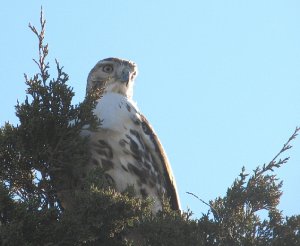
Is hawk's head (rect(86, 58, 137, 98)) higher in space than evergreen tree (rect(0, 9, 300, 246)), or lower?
higher

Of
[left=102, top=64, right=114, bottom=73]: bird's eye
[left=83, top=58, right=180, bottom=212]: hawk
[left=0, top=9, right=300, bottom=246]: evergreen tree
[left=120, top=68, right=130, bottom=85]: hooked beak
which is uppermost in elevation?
[left=102, top=64, right=114, bottom=73]: bird's eye

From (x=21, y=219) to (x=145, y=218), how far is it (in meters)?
0.73

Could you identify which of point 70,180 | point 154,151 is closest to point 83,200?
point 70,180

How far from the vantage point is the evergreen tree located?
4621 mm

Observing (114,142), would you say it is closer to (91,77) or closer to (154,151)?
(154,151)

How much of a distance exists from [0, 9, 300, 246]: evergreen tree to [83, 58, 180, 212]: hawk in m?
0.50

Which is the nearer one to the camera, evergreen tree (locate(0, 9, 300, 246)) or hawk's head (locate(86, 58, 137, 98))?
evergreen tree (locate(0, 9, 300, 246))

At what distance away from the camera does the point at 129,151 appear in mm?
6152

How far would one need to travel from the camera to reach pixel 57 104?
16.9ft

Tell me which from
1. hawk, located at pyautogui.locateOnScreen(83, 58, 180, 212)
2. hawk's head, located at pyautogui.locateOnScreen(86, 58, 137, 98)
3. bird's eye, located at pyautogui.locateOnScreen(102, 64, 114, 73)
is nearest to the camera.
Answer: hawk, located at pyautogui.locateOnScreen(83, 58, 180, 212)

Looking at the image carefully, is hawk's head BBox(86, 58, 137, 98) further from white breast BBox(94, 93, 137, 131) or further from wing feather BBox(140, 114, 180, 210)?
wing feather BBox(140, 114, 180, 210)

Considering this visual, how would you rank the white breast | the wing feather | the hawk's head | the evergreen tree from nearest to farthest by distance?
the evergreen tree < the white breast < the wing feather < the hawk's head

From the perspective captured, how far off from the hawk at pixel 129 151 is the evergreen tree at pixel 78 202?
1.65 ft

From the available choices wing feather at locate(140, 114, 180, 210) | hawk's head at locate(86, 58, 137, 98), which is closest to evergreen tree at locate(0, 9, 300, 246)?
wing feather at locate(140, 114, 180, 210)
